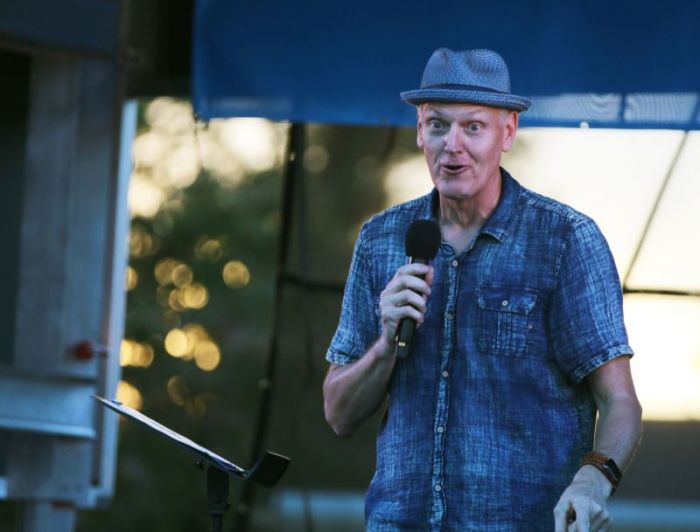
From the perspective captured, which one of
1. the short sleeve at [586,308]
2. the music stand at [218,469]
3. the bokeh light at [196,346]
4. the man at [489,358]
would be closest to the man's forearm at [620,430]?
the man at [489,358]

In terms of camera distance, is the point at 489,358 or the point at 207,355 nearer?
the point at 489,358

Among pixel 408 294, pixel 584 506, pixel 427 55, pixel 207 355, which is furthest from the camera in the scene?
pixel 207 355

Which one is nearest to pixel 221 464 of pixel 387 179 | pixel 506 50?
pixel 506 50

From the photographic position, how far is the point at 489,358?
11.3 feet

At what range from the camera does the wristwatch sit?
128 inches

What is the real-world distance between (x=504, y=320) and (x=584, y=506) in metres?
0.51

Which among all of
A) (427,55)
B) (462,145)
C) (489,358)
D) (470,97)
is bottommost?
(489,358)

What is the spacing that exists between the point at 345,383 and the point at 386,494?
276 mm

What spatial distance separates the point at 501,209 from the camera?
3.55 metres

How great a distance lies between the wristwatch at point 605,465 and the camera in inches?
128

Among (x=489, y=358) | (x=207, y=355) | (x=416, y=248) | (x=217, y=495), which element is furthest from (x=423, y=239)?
(x=207, y=355)

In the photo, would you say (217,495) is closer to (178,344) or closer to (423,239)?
(423,239)

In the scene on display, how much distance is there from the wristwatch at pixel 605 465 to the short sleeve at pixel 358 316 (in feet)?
2.09

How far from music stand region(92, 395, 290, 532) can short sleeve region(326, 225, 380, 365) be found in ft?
1.19
